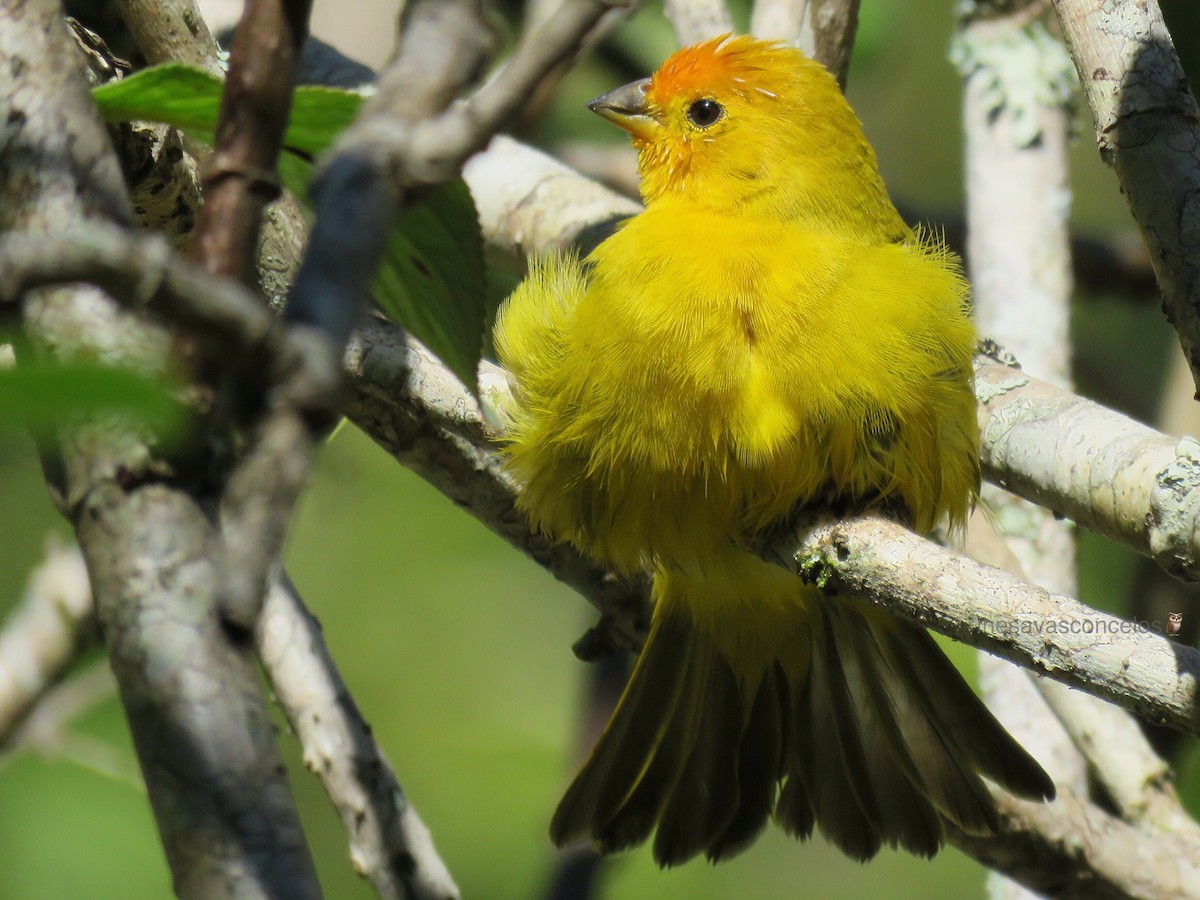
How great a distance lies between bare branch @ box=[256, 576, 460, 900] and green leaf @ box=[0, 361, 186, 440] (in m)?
2.20

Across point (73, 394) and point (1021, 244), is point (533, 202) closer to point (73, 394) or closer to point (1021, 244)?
point (1021, 244)

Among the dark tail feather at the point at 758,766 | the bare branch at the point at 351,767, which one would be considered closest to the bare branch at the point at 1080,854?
the dark tail feather at the point at 758,766

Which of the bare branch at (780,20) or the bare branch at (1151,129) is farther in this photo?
the bare branch at (780,20)

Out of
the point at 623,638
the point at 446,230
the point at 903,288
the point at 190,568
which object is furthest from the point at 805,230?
the point at 190,568

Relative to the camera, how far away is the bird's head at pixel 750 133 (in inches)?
128

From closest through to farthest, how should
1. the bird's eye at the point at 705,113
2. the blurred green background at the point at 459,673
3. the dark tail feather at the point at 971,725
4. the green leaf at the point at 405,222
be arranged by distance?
the green leaf at the point at 405,222, the dark tail feather at the point at 971,725, the bird's eye at the point at 705,113, the blurred green background at the point at 459,673

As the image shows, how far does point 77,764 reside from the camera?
4.69 m

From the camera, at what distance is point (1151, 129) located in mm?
2129

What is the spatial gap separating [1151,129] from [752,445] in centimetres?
93

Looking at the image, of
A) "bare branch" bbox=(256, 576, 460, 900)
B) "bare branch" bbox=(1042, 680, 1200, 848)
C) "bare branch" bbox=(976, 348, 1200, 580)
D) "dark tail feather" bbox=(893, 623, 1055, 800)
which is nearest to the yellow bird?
"dark tail feather" bbox=(893, 623, 1055, 800)

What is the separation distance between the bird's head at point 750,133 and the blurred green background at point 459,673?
165 centimetres

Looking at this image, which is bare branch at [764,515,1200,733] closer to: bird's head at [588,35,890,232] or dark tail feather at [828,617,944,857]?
dark tail feather at [828,617,944,857]

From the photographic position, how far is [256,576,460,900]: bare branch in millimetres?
2836

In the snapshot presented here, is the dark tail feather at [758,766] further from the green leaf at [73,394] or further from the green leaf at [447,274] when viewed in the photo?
the green leaf at [73,394]
